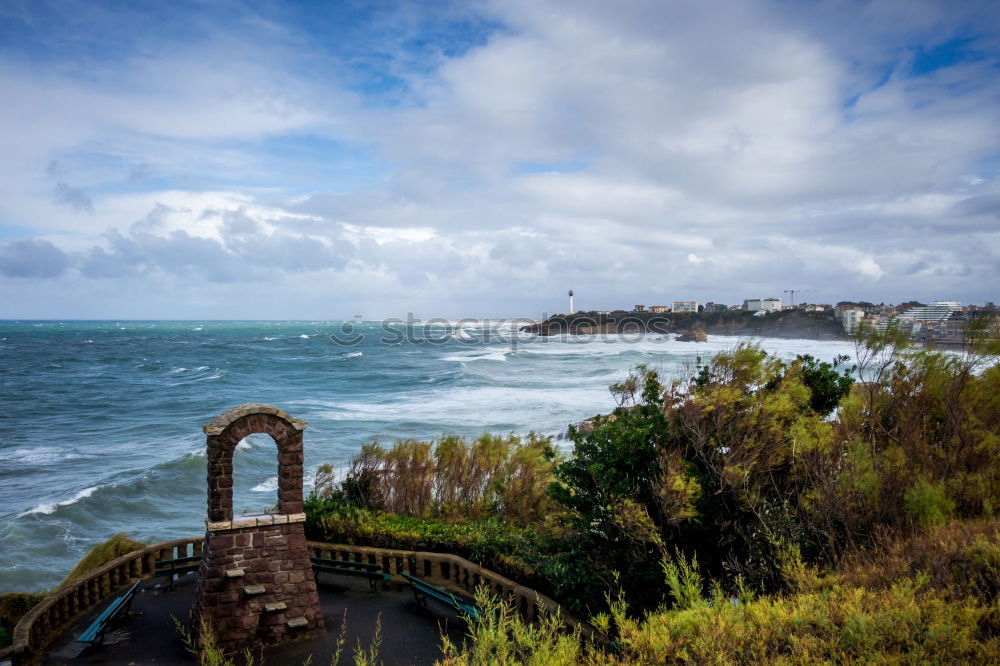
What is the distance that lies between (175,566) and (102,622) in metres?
2.98

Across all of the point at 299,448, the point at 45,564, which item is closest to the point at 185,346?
the point at 45,564

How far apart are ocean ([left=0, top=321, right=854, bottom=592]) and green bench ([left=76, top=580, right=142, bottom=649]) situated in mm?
8393

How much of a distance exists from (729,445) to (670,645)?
5.12 m

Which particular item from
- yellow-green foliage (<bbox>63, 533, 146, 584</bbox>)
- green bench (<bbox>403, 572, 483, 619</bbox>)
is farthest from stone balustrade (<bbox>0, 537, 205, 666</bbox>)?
green bench (<bbox>403, 572, 483, 619</bbox>)

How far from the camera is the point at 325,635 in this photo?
1017cm

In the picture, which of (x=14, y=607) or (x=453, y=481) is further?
(x=453, y=481)

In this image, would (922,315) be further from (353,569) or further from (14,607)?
(14,607)

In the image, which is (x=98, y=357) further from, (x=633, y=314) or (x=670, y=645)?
(x=633, y=314)

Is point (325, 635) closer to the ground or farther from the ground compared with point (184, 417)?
farther from the ground

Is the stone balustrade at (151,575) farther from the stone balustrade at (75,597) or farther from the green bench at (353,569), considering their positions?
the green bench at (353,569)

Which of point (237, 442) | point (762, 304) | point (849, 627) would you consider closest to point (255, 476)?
point (237, 442)

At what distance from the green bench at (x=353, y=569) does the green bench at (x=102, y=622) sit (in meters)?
3.33

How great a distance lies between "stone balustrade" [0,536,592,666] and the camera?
9.49 meters

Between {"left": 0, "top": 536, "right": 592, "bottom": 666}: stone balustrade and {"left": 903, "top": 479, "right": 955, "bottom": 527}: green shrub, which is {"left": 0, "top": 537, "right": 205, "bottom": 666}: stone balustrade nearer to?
{"left": 0, "top": 536, "right": 592, "bottom": 666}: stone balustrade
